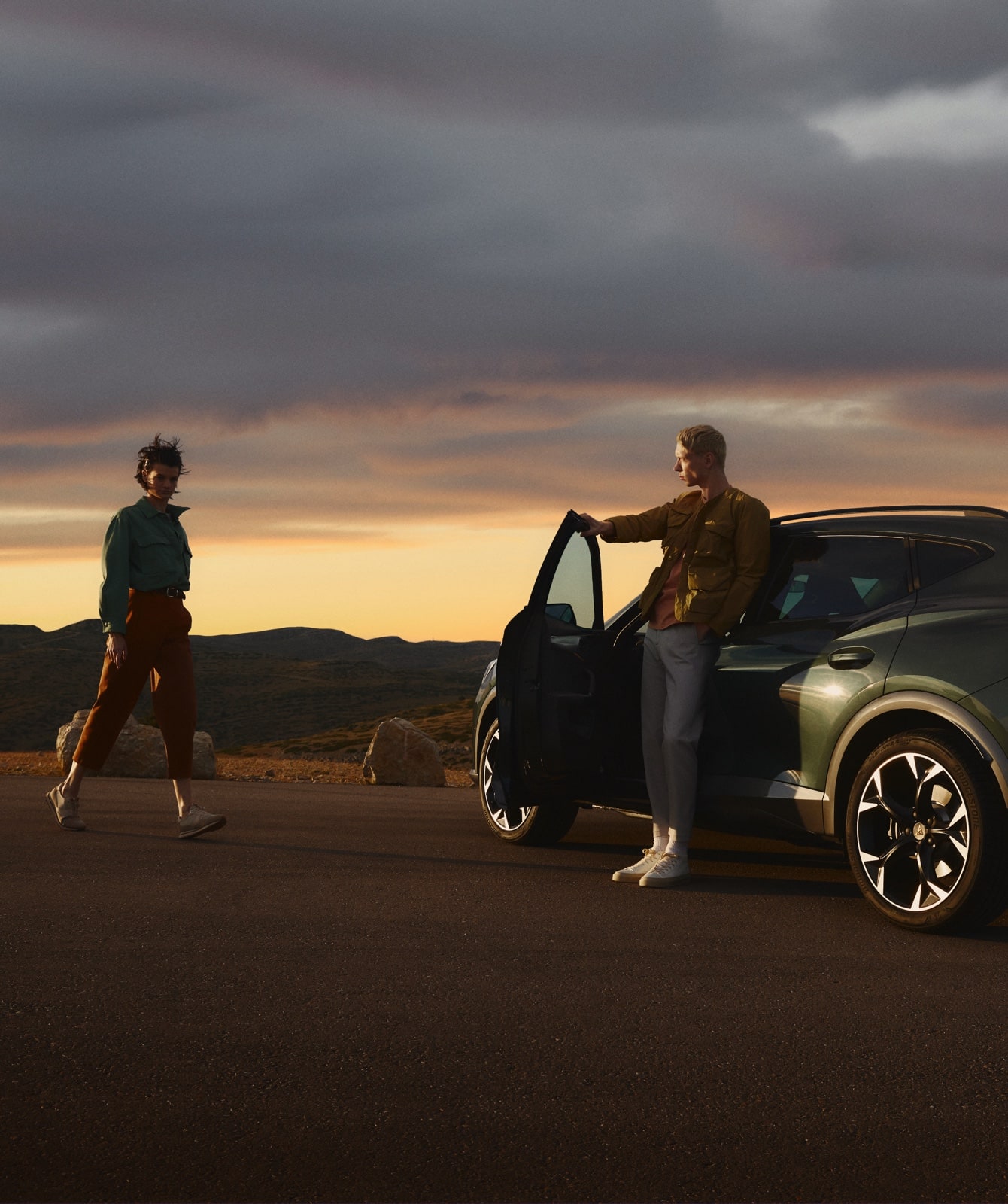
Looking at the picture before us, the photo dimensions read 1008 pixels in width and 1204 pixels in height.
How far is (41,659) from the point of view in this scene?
384 feet

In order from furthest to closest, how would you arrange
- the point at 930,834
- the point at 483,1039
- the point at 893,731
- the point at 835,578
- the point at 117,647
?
the point at 117,647 → the point at 835,578 → the point at 893,731 → the point at 930,834 → the point at 483,1039

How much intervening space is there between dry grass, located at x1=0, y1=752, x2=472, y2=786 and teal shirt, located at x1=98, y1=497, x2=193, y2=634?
5.86 meters

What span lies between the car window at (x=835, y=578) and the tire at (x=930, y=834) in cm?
79

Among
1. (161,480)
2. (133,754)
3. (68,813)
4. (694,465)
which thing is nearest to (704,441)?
(694,465)

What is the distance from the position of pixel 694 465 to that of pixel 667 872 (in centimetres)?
202

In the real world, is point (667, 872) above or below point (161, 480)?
below

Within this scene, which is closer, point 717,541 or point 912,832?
point 912,832

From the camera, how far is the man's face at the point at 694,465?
6.82 meters

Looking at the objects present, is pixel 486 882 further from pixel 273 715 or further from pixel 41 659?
pixel 41 659

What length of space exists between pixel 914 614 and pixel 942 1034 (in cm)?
217

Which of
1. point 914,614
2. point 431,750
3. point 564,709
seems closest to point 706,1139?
point 914,614

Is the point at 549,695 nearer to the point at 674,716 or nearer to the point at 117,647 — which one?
the point at 674,716

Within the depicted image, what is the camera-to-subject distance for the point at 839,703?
6.03m

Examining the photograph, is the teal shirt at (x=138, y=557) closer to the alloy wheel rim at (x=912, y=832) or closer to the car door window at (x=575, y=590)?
the car door window at (x=575, y=590)
